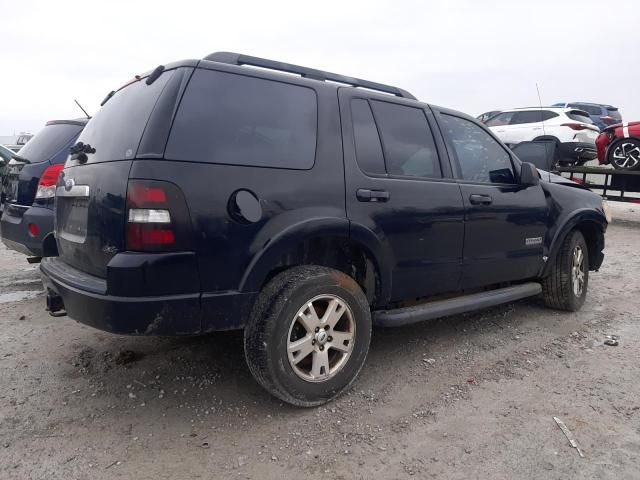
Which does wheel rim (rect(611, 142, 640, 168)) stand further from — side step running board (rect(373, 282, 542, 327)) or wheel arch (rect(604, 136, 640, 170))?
side step running board (rect(373, 282, 542, 327))

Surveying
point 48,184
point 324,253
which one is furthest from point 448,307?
point 48,184

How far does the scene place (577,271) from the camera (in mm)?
4621

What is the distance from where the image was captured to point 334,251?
2969 mm

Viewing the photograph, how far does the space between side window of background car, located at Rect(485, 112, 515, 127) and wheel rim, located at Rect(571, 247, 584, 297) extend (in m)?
9.49

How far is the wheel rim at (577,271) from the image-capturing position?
179 inches

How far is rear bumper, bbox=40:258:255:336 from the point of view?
7.38 ft

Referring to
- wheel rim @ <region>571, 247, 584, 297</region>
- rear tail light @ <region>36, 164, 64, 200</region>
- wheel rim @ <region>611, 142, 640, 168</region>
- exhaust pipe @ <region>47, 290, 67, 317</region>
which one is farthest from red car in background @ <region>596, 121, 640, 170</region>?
exhaust pipe @ <region>47, 290, 67, 317</region>

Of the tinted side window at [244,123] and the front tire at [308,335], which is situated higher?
the tinted side window at [244,123]

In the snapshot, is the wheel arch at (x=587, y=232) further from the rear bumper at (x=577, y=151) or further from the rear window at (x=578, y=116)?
the rear window at (x=578, y=116)

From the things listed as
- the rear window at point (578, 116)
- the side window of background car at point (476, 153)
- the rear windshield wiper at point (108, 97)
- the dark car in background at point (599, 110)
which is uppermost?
the dark car in background at point (599, 110)

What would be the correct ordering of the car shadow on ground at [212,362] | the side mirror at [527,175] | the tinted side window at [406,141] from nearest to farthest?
1. the car shadow on ground at [212,362]
2. the tinted side window at [406,141]
3. the side mirror at [527,175]

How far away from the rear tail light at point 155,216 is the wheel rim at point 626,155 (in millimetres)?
10277

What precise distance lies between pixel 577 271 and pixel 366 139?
2810mm

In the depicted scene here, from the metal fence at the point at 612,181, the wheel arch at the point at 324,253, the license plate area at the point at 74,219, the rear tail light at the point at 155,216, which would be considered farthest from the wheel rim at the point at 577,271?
the metal fence at the point at 612,181
